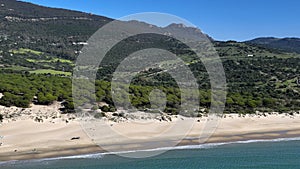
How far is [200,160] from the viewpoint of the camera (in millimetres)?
22531

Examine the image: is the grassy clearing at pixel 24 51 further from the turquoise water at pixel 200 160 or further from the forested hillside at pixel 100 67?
the turquoise water at pixel 200 160

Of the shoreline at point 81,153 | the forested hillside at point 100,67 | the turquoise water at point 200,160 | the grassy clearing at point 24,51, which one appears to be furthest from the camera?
the grassy clearing at point 24,51

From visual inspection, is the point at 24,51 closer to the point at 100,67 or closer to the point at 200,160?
the point at 100,67

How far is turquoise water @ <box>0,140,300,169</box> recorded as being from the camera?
21.3 m

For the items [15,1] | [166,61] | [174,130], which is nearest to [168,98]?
[174,130]

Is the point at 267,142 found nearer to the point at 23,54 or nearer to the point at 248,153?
the point at 248,153

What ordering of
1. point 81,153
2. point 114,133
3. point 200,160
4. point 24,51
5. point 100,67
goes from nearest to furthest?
point 200,160 → point 81,153 → point 114,133 → point 100,67 → point 24,51

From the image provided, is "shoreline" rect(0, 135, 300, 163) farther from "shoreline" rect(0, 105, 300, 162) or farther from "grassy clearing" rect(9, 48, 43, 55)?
"grassy clearing" rect(9, 48, 43, 55)

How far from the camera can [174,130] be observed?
30.5 m

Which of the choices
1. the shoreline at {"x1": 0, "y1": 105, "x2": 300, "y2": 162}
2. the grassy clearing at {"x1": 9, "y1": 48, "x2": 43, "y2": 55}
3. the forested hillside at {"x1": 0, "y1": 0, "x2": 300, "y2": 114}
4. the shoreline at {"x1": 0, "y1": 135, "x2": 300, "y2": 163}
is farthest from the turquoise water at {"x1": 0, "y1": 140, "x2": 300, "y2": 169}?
the grassy clearing at {"x1": 9, "y1": 48, "x2": 43, "y2": 55}

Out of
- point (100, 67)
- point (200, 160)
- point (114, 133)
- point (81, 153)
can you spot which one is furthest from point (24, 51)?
point (200, 160)

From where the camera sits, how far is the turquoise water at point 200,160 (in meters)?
21.3

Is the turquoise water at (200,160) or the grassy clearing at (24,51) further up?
the grassy clearing at (24,51)

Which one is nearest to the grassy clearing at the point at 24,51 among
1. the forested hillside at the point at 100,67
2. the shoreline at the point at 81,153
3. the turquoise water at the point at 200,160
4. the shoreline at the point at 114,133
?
the forested hillside at the point at 100,67
